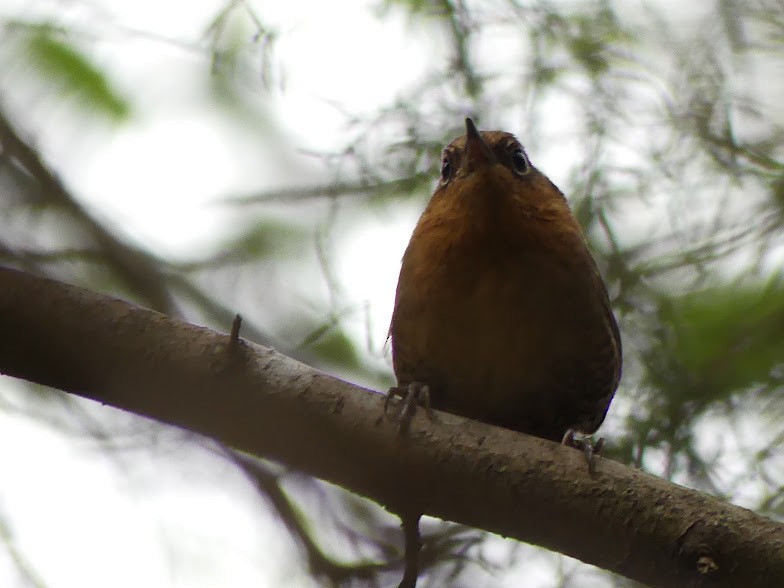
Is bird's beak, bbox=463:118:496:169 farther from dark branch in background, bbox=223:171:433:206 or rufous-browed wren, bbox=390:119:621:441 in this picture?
dark branch in background, bbox=223:171:433:206

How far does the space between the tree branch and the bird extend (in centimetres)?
64

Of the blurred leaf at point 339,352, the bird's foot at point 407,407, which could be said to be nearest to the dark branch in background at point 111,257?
the blurred leaf at point 339,352

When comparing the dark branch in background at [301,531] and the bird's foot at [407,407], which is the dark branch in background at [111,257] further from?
the bird's foot at [407,407]

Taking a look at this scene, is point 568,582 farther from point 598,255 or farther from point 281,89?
point 281,89

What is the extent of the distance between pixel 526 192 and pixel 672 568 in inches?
60.9

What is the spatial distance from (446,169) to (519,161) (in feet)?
0.91

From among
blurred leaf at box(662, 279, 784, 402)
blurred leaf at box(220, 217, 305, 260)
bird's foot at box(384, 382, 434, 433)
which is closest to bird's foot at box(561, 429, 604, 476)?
bird's foot at box(384, 382, 434, 433)

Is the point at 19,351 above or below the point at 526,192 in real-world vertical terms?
below

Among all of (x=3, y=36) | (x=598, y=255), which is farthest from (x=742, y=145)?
(x=3, y=36)

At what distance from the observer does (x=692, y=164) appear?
14.2 feet

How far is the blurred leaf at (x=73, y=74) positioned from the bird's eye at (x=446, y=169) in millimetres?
1796

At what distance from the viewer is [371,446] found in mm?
2480

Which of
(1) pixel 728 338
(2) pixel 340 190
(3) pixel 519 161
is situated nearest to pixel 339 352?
(2) pixel 340 190

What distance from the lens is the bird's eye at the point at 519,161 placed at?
12.2 ft
